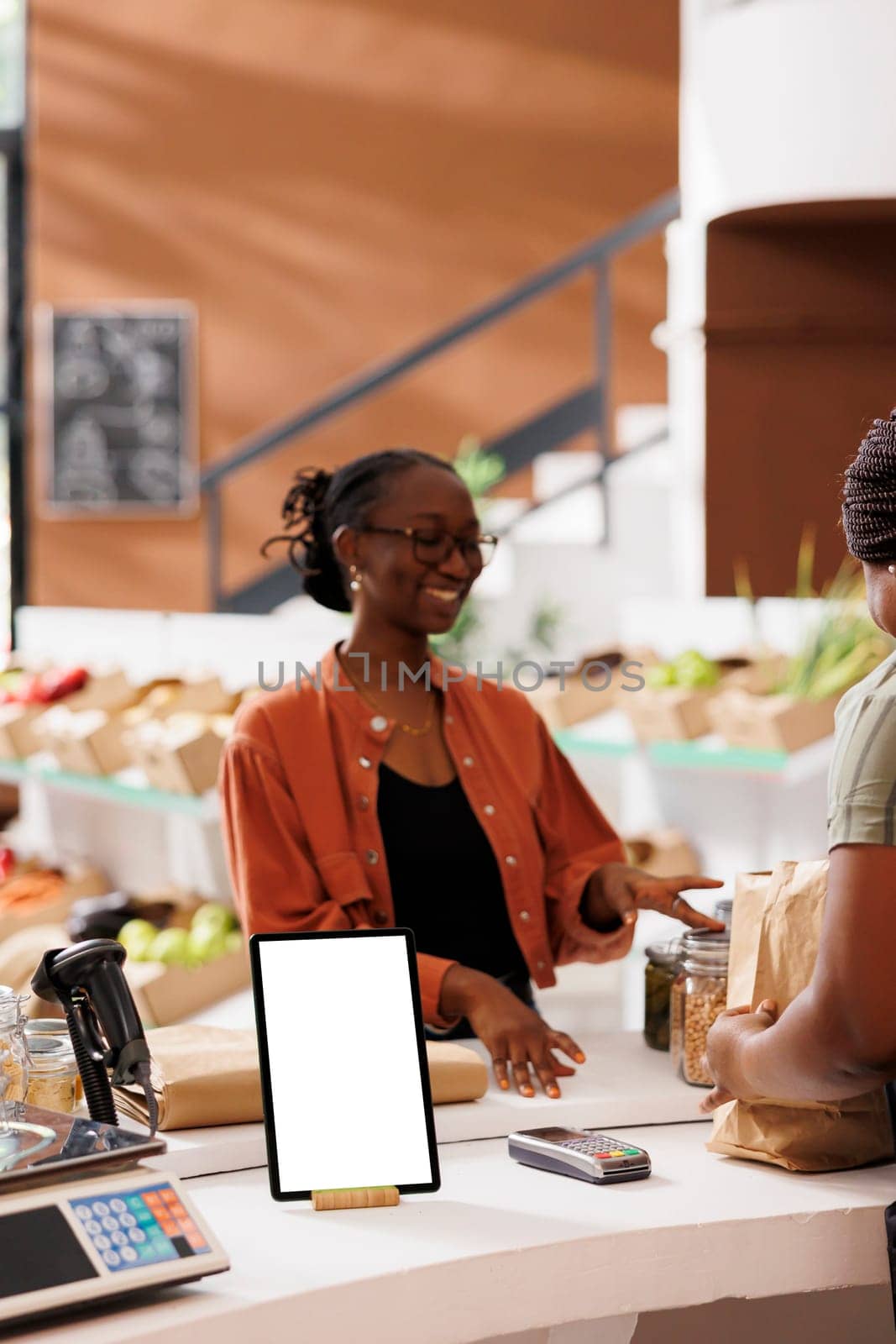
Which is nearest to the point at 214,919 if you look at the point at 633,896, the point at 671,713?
the point at 671,713

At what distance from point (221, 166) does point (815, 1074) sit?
733cm

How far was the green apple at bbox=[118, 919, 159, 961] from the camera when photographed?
352 cm

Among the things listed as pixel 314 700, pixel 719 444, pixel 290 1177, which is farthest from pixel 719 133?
pixel 290 1177

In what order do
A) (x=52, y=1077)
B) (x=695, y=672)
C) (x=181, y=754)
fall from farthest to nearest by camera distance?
(x=181, y=754) → (x=695, y=672) → (x=52, y=1077)

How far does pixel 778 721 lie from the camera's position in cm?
292

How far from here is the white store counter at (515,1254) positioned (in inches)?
52.3

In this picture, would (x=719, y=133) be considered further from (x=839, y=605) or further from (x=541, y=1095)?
(x=541, y=1095)

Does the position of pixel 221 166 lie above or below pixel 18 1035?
above

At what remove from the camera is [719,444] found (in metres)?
5.07

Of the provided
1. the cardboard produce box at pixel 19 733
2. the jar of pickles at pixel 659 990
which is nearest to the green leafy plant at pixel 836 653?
the jar of pickles at pixel 659 990

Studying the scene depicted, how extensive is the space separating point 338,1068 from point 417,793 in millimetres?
760

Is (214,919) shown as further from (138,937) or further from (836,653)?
(836,653)

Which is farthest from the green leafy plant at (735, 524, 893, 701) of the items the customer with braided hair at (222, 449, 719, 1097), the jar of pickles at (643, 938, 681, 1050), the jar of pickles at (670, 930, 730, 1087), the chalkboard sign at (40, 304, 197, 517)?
the chalkboard sign at (40, 304, 197, 517)

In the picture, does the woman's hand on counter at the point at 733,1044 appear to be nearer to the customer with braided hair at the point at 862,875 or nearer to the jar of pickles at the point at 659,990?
the customer with braided hair at the point at 862,875
